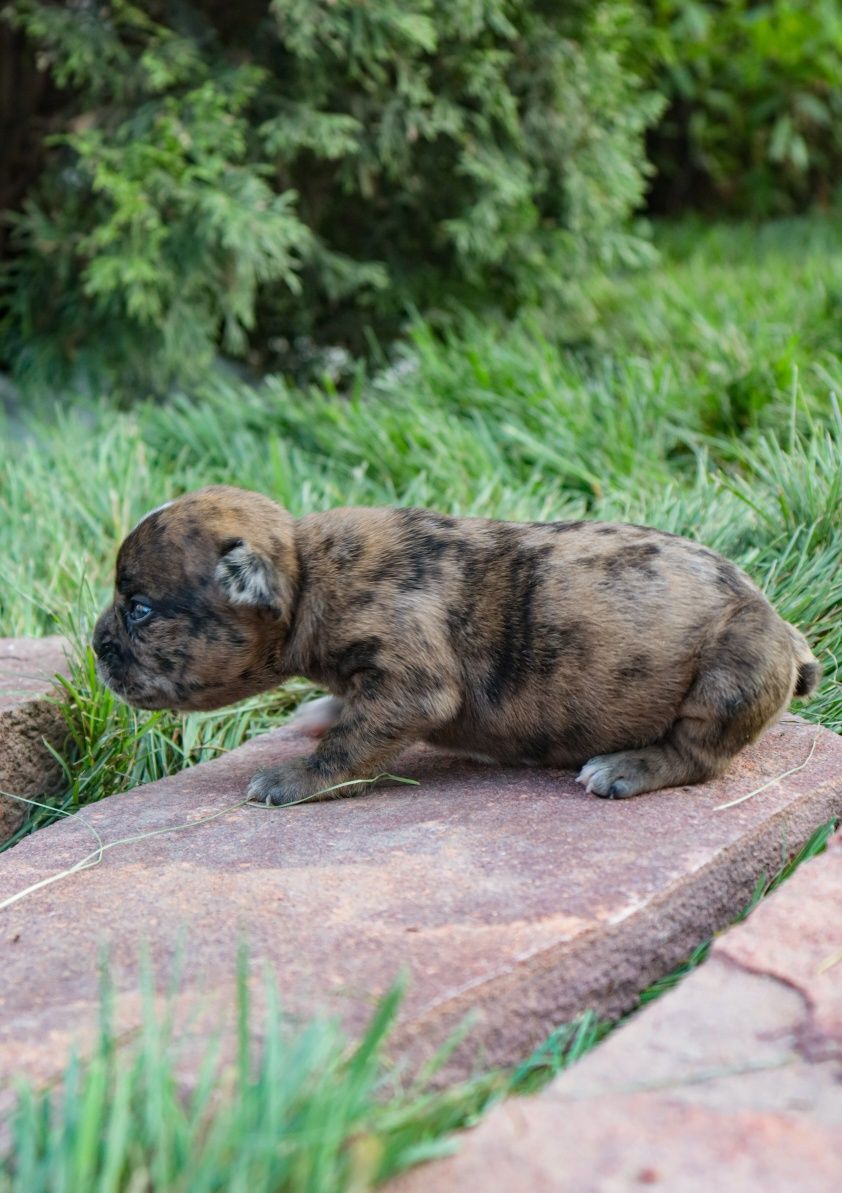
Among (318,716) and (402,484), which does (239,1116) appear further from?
(402,484)

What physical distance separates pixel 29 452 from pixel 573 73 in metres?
4.31

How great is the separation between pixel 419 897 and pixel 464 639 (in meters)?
0.94

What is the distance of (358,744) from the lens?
12.6 feet

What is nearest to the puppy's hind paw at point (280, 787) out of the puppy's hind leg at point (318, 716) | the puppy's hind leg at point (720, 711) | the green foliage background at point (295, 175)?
the puppy's hind leg at point (318, 716)

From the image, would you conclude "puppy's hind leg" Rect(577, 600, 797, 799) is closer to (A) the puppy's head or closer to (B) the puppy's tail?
(B) the puppy's tail

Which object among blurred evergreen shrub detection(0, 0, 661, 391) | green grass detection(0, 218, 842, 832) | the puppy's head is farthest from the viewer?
blurred evergreen shrub detection(0, 0, 661, 391)

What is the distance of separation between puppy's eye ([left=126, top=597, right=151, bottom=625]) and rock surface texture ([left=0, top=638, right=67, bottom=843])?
689 mm

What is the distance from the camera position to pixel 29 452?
6879 millimetres

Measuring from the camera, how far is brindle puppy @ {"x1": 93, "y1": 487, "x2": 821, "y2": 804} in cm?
367

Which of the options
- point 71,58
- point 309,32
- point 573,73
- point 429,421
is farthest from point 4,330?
point 573,73

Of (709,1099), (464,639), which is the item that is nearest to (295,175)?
(464,639)

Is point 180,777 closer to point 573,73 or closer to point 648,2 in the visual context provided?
point 573,73

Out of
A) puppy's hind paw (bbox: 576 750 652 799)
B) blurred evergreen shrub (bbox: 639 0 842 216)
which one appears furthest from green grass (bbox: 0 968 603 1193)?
blurred evergreen shrub (bbox: 639 0 842 216)

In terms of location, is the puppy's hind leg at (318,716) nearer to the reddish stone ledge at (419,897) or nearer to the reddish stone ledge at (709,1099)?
the reddish stone ledge at (419,897)
